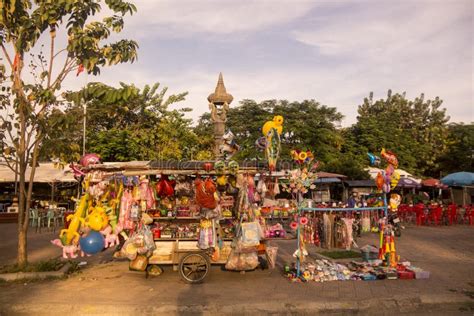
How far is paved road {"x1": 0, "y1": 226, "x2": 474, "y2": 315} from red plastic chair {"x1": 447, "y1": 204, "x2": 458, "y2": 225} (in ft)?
36.6

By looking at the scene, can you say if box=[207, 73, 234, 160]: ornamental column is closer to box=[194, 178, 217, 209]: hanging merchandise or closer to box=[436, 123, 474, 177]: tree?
box=[194, 178, 217, 209]: hanging merchandise

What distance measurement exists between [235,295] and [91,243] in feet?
10.4

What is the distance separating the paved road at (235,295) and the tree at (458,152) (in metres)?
27.1

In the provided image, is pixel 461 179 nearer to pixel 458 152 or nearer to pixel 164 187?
pixel 164 187

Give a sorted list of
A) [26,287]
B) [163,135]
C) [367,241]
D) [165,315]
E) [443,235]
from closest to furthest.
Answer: [165,315] < [26,287] < [367,241] < [443,235] < [163,135]

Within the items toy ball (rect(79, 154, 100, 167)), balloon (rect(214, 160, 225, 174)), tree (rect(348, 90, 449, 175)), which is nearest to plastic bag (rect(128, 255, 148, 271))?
toy ball (rect(79, 154, 100, 167))

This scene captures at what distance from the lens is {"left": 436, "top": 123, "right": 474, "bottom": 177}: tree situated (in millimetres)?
32844

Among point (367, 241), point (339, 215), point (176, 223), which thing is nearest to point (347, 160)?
point (367, 241)

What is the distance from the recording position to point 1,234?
17.0 meters

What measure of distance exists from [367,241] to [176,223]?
8.07 metres

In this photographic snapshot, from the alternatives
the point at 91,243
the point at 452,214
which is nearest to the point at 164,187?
the point at 91,243

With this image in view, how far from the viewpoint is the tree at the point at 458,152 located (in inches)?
1293

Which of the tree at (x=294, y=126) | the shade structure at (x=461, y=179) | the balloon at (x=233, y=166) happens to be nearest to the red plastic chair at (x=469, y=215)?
the shade structure at (x=461, y=179)

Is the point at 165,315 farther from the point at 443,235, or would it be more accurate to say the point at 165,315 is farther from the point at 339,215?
the point at 443,235
